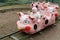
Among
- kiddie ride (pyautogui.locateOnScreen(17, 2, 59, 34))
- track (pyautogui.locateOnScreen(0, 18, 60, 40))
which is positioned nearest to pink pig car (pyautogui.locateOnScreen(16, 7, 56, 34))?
kiddie ride (pyautogui.locateOnScreen(17, 2, 59, 34))

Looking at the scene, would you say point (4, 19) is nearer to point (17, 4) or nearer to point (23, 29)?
point (23, 29)

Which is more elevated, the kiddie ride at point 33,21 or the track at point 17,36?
the kiddie ride at point 33,21

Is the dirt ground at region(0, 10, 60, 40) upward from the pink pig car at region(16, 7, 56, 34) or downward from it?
downward

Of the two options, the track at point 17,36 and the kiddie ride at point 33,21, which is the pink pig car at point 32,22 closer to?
the kiddie ride at point 33,21

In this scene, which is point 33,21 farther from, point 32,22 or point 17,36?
point 17,36

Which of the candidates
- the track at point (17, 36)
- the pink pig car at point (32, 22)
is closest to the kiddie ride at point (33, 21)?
the pink pig car at point (32, 22)

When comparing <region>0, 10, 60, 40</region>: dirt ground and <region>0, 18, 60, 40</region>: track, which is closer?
<region>0, 18, 60, 40</region>: track

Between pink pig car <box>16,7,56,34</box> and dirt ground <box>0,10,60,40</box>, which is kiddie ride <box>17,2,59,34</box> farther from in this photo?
dirt ground <box>0,10,60,40</box>

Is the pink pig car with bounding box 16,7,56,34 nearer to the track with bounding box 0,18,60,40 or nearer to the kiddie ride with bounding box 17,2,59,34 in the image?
the kiddie ride with bounding box 17,2,59,34

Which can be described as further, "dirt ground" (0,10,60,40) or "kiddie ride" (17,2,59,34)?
"dirt ground" (0,10,60,40)

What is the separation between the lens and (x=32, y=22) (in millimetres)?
4422

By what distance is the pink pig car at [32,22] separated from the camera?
430cm

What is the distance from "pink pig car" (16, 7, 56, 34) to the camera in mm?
4305

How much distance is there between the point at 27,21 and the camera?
437 centimetres
